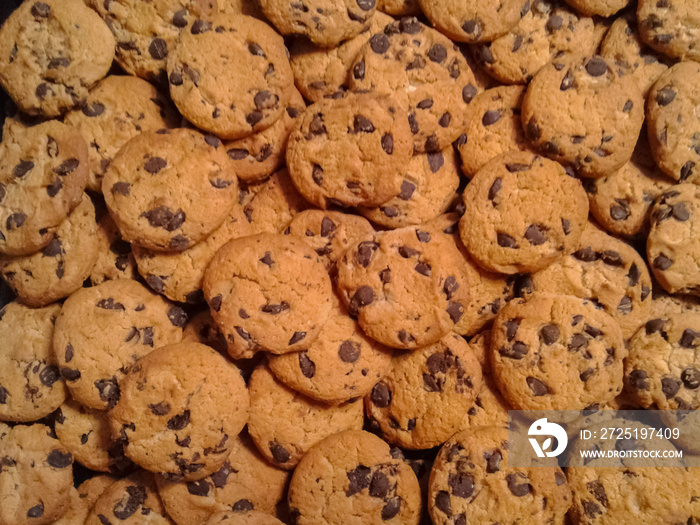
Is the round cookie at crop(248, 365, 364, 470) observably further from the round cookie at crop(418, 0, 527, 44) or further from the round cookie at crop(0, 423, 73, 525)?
the round cookie at crop(418, 0, 527, 44)

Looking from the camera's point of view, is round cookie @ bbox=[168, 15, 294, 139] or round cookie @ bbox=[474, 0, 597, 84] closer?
round cookie @ bbox=[168, 15, 294, 139]

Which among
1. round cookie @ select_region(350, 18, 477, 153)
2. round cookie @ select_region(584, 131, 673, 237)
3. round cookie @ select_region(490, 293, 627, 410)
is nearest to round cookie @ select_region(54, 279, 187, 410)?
round cookie @ select_region(350, 18, 477, 153)

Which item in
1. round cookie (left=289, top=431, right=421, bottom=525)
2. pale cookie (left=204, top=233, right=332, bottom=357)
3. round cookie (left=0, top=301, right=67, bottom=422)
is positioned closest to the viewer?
pale cookie (left=204, top=233, right=332, bottom=357)

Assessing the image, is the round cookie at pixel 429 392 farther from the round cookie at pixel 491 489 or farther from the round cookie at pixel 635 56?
the round cookie at pixel 635 56

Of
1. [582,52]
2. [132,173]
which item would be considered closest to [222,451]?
[132,173]

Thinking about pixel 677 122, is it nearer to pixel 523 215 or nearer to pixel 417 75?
pixel 523 215

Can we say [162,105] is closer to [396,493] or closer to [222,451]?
[222,451]

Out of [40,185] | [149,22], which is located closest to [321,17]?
[149,22]

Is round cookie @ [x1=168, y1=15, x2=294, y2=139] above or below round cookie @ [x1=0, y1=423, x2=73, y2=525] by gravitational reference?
above
